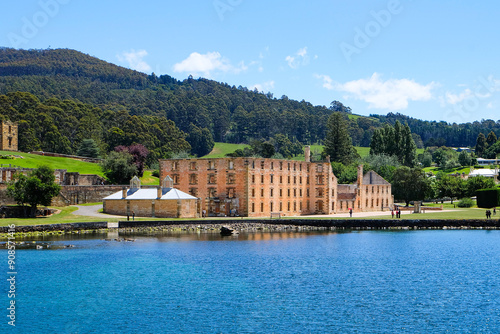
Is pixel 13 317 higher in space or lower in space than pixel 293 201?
lower

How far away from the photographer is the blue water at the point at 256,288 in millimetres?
30375

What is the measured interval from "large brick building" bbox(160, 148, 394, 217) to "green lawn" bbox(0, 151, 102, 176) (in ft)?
93.5

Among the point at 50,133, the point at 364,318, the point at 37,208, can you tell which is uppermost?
the point at 50,133

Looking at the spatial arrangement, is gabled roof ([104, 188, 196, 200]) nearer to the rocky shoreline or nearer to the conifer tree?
the rocky shoreline

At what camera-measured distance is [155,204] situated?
252ft

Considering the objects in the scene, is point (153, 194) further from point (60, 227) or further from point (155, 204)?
point (60, 227)

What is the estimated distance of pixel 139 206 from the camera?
77250 millimetres

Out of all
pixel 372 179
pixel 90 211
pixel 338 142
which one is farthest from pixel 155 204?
pixel 338 142

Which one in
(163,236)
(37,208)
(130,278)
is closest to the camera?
(130,278)

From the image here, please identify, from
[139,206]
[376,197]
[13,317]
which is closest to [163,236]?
[139,206]

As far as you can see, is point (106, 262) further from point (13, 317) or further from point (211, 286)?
point (13, 317)

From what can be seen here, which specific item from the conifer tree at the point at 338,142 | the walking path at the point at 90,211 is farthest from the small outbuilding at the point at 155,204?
the conifer tree at the point at 338,142

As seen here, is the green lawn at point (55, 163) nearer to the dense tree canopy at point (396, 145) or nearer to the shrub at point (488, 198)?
the shrub at point (488, 198)

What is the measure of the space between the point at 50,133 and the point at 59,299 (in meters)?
106
